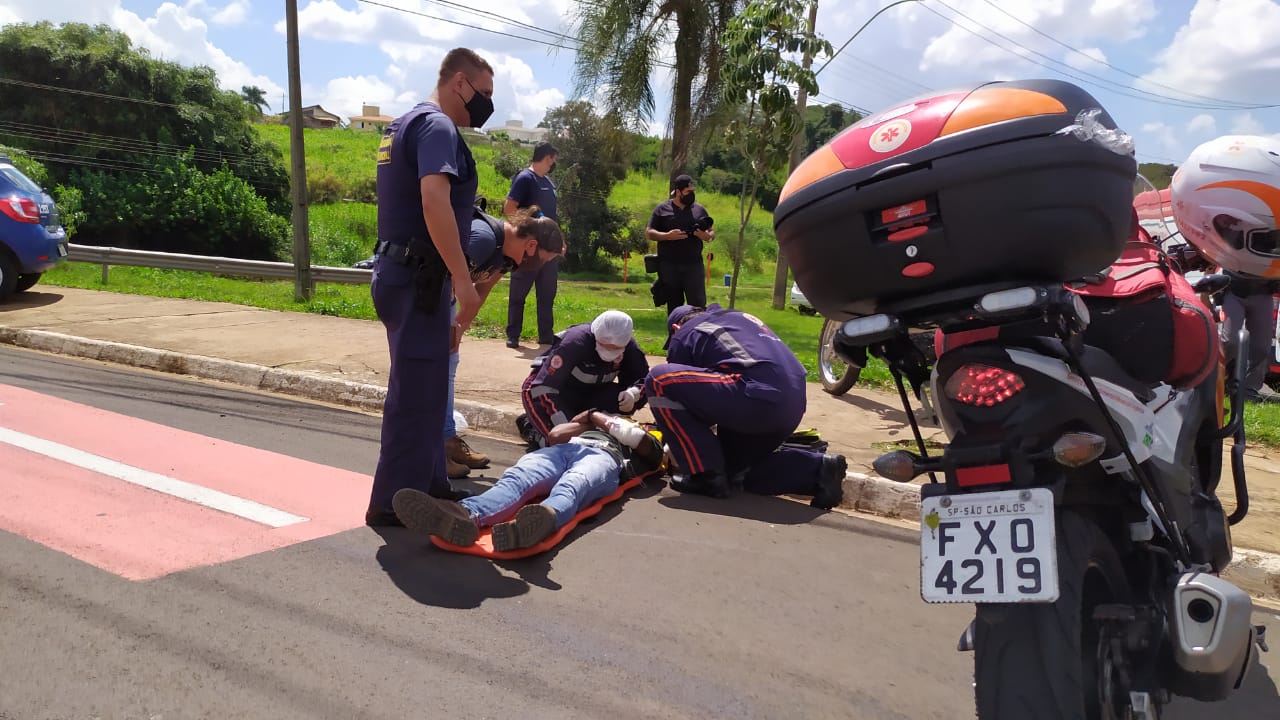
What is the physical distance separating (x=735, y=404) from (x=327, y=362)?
14.9 ft

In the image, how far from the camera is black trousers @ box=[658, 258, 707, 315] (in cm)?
879

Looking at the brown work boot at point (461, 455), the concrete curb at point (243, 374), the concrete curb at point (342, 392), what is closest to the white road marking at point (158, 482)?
the brown work boot at point (461, 455)

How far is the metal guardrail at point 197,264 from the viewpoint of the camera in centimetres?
1477

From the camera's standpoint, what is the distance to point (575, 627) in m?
3.11

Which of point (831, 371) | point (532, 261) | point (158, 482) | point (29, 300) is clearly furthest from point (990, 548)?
point (29, 300)

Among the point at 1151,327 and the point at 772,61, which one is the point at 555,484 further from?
the point at 772,61

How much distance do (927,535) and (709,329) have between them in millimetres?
2796

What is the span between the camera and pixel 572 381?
5.17 metres

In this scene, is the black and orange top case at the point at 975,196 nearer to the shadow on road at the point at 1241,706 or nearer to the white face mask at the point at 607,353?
the shadow on road at the point at 1241,706

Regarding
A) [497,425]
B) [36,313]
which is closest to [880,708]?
[497,425]

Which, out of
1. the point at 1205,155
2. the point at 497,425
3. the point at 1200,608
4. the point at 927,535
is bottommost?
the point at 497,425

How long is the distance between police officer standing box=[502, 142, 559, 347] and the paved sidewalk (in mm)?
295

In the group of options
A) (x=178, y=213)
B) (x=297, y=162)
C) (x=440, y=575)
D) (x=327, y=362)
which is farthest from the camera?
(x=178, y=213)

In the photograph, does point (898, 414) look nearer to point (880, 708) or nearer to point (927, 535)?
point (880, 708)
